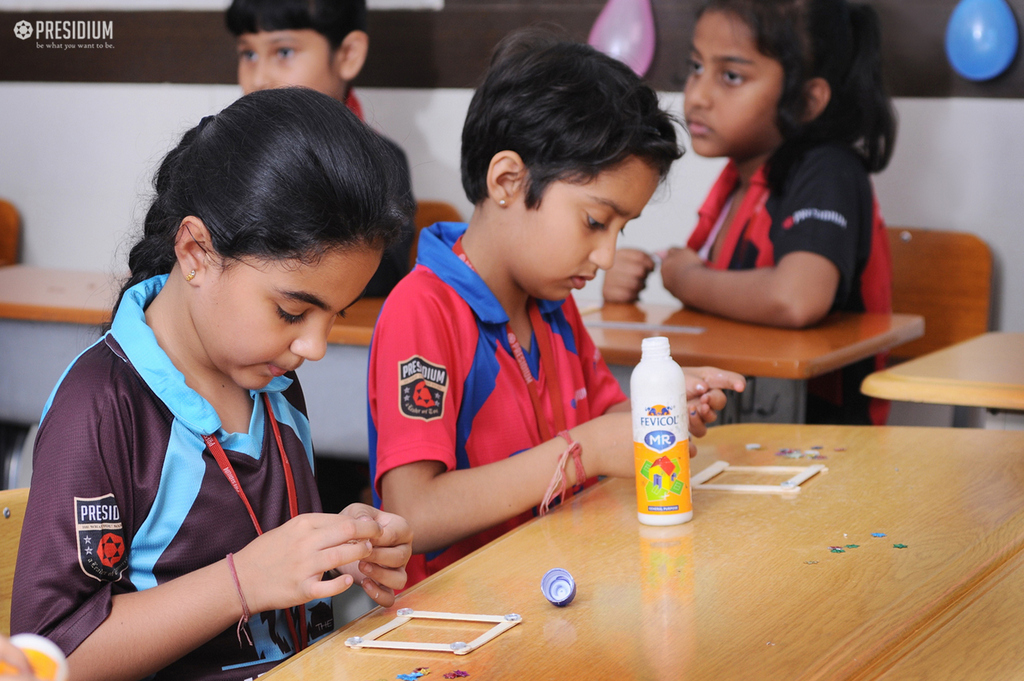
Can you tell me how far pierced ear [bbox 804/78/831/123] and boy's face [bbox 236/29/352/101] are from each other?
4.50ft

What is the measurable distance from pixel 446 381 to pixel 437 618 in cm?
46

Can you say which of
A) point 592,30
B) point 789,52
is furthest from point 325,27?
point 789,52

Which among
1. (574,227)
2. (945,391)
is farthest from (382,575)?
(945,391)

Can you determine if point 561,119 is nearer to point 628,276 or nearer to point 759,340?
point 759,340

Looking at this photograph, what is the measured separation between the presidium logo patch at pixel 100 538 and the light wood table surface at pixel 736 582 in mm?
208

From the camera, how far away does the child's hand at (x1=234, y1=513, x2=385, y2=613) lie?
87cm

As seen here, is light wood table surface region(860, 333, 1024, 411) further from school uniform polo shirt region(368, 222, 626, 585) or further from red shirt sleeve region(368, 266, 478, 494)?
red shirt sleeve region(368, 266, 478, 494)

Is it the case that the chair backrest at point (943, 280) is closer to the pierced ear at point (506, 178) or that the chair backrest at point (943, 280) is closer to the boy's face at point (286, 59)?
the boy's face at point (286, 59)

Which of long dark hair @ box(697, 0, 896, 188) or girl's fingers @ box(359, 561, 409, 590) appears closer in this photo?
girl's fingers @ box(359, 561, 409, 590)

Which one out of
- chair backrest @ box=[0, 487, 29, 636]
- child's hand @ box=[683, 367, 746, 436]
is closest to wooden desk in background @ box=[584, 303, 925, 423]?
child's hand @ box=[683, 367, 746, 436]

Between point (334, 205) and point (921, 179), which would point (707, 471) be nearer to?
point (334, 205)

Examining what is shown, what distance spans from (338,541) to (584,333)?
0.86 metres

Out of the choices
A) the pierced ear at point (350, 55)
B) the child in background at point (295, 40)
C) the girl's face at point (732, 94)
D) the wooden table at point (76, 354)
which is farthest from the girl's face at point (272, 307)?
the pierced ear at point (350, 55)

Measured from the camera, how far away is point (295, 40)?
3.13 metres
